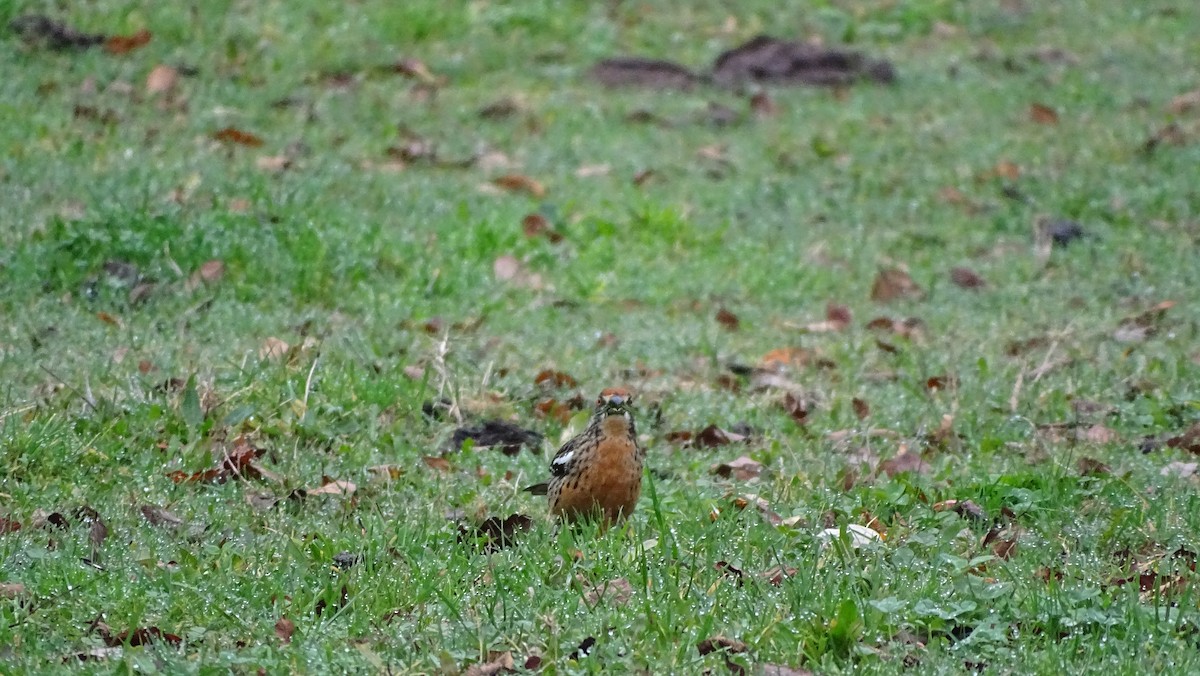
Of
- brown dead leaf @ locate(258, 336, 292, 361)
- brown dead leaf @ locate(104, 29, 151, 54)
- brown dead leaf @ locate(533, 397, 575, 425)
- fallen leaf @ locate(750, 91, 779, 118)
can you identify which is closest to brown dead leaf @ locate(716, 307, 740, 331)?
brown dead leaf @ locate(533, 397, 575, 425)

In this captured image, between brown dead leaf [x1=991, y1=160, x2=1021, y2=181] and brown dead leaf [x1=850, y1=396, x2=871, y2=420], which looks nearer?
brown dead leaf [x1=850, y1=396, x2=871, y2=420]

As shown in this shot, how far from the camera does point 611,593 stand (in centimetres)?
457

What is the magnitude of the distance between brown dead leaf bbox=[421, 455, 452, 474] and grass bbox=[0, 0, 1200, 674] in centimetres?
7

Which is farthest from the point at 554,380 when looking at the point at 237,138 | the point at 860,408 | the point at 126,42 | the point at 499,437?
the point at 126,42

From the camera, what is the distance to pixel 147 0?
41.0ft

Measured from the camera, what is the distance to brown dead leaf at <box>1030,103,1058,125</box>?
12.6 m

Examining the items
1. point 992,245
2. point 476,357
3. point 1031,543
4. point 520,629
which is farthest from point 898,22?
point 520,629

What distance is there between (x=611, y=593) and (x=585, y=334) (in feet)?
12.5

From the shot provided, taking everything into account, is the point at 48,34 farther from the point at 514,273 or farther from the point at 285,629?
the point at 285,629

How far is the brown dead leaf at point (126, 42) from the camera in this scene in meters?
11.7

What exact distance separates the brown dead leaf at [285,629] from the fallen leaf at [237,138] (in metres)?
6.73

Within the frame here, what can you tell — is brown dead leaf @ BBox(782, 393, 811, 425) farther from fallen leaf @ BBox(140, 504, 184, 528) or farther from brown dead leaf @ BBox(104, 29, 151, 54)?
brown dead leaf @ BBox(104, 29, 151, 54)

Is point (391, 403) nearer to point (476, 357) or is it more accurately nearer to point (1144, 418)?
point (476, 357)

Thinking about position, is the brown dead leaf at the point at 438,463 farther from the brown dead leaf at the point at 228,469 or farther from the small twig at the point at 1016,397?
the small twig at the point at 1016,397
